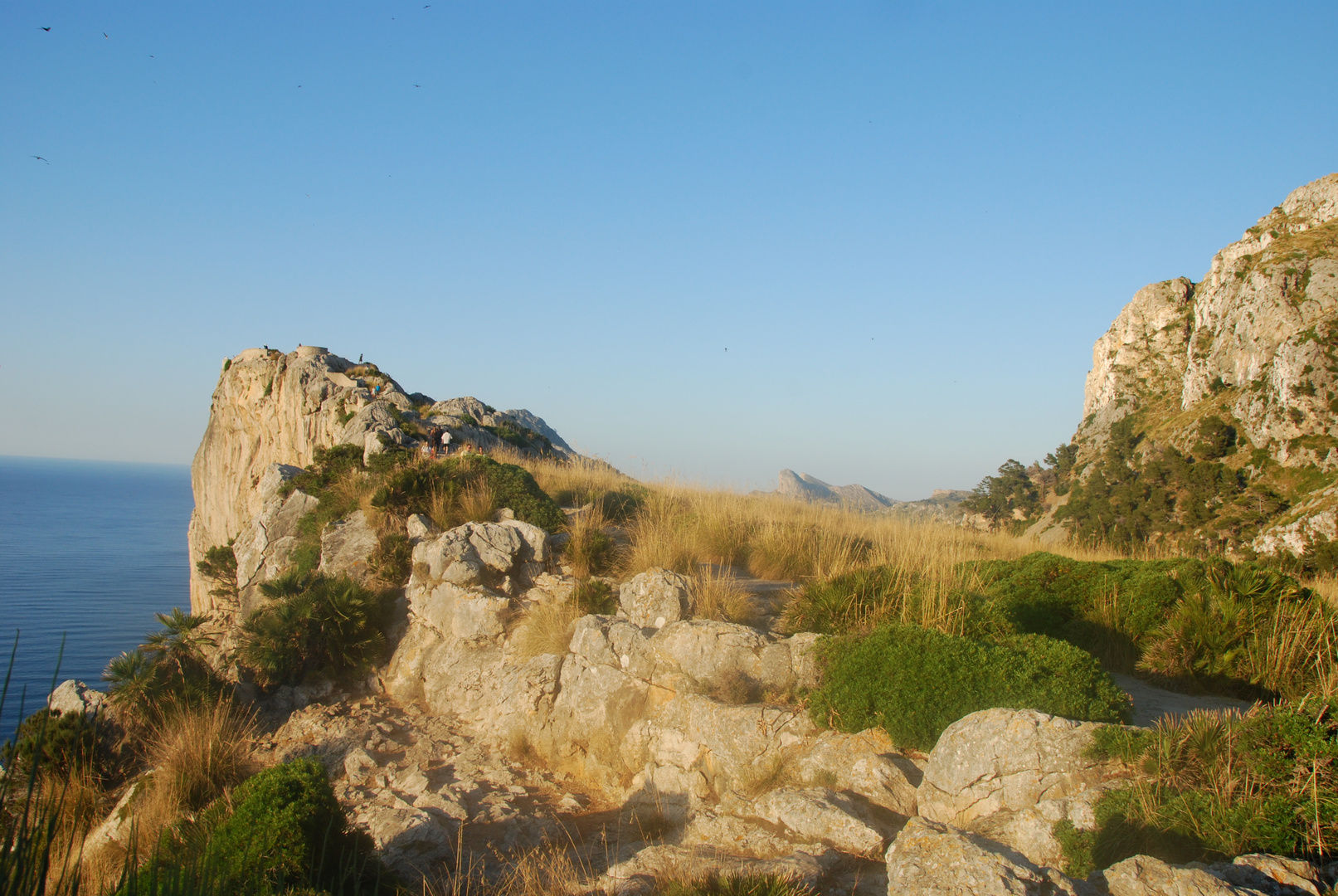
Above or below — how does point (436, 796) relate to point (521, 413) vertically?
below

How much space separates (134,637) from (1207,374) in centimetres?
4978

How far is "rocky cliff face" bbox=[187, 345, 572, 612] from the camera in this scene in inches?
594

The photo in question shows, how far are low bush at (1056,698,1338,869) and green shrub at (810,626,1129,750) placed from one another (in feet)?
3.63

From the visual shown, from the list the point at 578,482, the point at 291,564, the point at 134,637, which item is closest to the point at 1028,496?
the point at 578,482

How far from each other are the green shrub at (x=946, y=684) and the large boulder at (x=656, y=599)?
241 cm

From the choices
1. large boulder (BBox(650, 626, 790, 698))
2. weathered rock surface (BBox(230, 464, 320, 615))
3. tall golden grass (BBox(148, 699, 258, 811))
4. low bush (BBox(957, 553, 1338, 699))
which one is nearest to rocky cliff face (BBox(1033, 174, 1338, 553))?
low bush (BBox(957, 553, 1338, 699))

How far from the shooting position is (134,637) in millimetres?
30656

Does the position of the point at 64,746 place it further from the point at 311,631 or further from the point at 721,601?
the point at 721,601

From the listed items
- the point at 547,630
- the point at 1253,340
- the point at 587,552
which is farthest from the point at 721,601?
the point at 1253,340

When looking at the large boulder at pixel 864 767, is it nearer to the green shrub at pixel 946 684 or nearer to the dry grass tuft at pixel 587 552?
the green shrub at pixel 946 684

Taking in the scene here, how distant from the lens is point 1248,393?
3078cm

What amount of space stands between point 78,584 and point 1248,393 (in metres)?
64.9

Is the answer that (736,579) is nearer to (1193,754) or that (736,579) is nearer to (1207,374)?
(1193,754)

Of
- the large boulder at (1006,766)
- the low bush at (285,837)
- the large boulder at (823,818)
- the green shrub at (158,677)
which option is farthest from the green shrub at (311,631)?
the large boulder at (1006,766)
